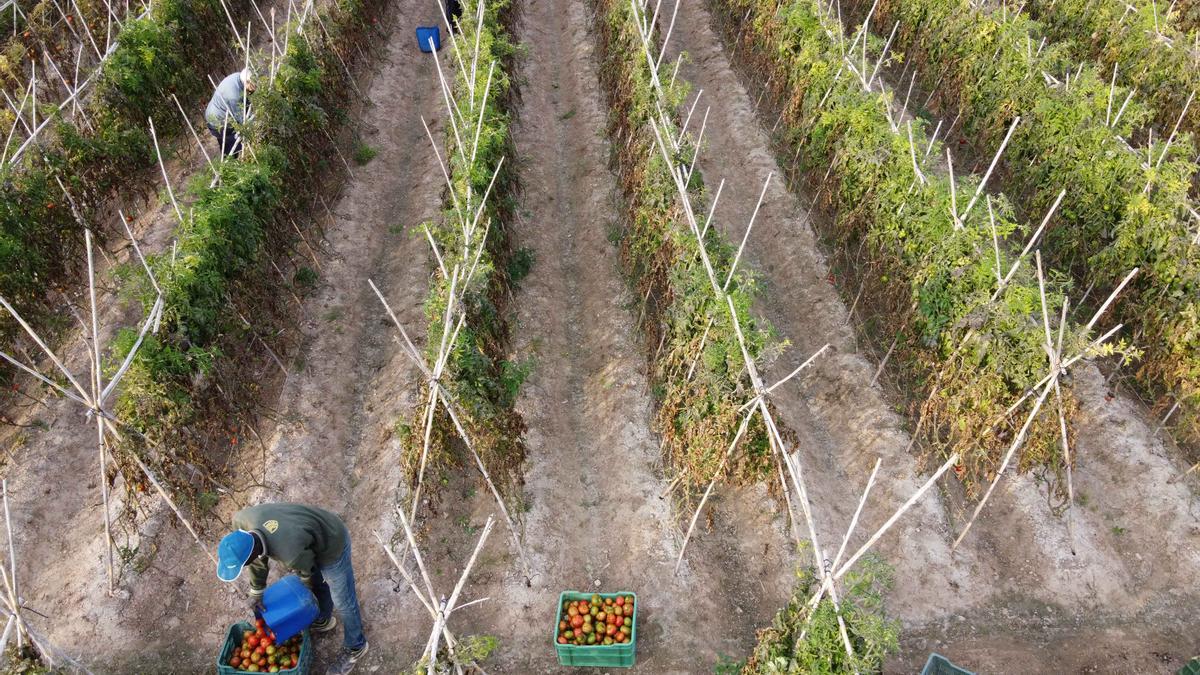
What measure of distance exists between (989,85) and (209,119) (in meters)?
10.9

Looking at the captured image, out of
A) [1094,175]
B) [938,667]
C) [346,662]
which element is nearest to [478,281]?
[346,662]

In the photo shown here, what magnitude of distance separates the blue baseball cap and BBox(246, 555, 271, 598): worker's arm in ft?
0.73

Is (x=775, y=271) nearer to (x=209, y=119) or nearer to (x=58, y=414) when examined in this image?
(x=209, y=119)

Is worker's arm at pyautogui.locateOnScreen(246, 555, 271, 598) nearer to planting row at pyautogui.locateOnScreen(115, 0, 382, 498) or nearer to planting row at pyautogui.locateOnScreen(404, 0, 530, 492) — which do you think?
planting row at pyautogui.locateOnScreen(404, 0, 530, 492)

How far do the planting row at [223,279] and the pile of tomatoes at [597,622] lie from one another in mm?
3496

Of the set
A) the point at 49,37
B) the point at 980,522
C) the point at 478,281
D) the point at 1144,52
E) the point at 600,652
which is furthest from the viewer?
the point at 49,37

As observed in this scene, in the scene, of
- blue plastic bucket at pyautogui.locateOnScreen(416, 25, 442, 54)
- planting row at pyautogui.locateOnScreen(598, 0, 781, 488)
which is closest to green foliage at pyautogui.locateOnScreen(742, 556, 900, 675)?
planting row at pyautogui.locateOnScreen(598, 0, 781, 488)

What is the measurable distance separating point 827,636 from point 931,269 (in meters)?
4.10

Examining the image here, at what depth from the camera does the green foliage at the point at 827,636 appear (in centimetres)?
465

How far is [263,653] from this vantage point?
18.5 ft

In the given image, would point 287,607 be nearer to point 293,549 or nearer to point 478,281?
point 293,549

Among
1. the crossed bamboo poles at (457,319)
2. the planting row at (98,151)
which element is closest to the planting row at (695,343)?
the crossed bamboo poles at (457,319)

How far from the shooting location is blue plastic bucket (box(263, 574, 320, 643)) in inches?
218

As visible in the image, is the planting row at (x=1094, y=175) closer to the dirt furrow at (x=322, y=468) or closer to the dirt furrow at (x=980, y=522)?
the dirt furrow at (x=980, y=522)
